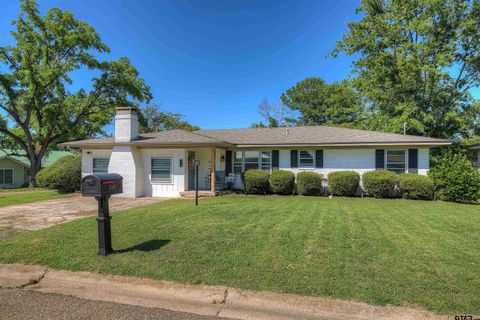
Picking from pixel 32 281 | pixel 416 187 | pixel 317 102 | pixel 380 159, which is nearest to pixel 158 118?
pixel 317 102

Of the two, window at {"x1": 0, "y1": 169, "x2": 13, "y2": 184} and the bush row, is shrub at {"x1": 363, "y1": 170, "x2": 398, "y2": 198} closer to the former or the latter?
the bush row

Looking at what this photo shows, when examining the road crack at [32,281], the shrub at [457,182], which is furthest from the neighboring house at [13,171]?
the shrub at [457,182]

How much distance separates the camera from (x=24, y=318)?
3008 mm

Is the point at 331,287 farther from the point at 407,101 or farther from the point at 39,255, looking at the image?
the point at 407,101

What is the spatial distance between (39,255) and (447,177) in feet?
47.8

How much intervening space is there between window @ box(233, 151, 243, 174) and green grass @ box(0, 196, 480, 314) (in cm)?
836

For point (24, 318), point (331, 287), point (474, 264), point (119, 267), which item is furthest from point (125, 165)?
point (474, 264)

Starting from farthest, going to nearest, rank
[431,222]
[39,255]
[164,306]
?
[431,222], [39,255], [164,306]

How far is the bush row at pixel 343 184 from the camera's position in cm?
1228

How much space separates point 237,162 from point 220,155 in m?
1.10

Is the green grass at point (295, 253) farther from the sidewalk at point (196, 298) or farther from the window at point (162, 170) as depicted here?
the window at point (162, 170)

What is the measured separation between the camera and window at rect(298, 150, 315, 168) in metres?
14.8

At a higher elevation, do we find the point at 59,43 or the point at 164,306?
the point at 59,43

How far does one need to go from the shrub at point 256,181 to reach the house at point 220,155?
51.4 inches
